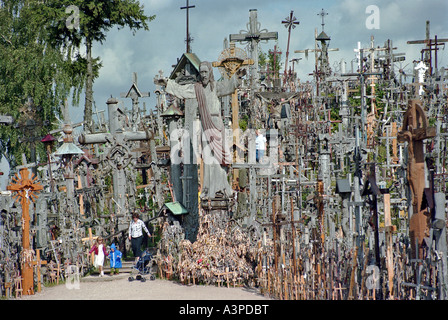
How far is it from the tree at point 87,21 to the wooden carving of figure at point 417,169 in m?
19.9

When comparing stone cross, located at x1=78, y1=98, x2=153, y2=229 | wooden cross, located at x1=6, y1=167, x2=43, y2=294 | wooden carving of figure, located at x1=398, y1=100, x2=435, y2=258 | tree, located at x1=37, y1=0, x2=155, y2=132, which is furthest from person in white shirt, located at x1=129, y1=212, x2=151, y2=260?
tree, located at x1=37, y1=0, x2=155, y2=132

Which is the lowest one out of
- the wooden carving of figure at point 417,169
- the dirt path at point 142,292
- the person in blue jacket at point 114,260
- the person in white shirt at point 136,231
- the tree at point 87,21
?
the dirt path at point 142,292

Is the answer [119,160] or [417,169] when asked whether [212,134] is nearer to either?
[119,160]

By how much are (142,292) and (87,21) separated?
704 inches

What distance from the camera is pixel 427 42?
2608 cm

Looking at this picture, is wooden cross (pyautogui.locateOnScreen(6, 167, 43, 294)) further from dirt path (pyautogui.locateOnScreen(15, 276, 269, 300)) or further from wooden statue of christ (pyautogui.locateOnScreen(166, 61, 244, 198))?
wooden statue of christ (pyautogui.locateOnScreen(166, 61, 244, 198))

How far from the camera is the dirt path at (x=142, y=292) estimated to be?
513 inches

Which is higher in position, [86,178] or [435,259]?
[86,178]

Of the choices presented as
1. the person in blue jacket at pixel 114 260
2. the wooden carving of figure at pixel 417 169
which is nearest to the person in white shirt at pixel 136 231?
the person in blue jacket at pixel 114 260

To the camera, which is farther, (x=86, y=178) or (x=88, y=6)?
(x=88, y=6)

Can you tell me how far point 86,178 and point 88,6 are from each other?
1032 centimetres

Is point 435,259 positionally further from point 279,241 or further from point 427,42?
point 427,42

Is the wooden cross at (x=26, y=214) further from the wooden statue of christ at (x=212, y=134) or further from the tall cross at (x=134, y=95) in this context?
the tall cross at (x=134, y=95)

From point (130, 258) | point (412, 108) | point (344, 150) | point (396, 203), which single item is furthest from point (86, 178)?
point (412, 108)
